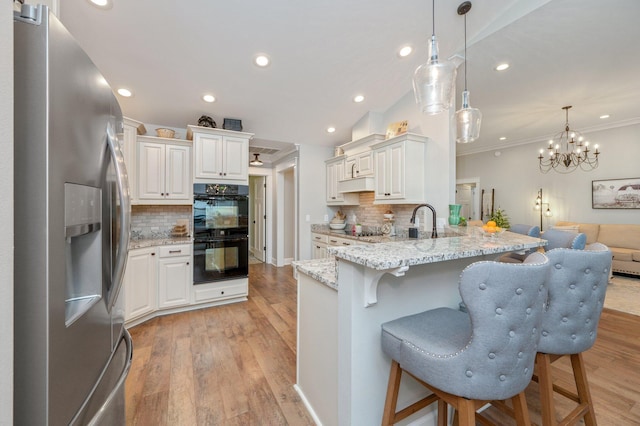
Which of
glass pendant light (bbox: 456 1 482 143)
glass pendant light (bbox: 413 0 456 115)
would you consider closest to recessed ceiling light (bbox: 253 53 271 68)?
glass pendant light (bbox: 413 0 456 115)

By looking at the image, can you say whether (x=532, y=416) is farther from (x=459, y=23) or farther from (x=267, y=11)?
(x=267, y=11)

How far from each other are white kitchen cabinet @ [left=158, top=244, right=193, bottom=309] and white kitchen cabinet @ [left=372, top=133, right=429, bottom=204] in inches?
113

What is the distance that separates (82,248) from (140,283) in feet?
8.56

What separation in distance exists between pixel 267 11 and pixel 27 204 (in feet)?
8.59

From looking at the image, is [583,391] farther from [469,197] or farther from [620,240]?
[469,197]

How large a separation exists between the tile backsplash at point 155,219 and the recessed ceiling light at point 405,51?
355cm

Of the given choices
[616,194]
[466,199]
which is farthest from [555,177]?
[466,199]

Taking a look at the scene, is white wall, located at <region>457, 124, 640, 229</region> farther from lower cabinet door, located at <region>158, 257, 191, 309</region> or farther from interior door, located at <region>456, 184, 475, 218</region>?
lower cabinet door, located at <region>158, 257, 191, 309</region>

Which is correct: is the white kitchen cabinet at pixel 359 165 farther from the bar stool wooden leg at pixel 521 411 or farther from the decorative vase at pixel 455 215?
the bar stool wooden leg at pixel 521 411

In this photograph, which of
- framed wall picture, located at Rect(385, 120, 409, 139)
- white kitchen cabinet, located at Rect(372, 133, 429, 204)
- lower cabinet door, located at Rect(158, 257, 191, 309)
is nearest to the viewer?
lower cabinet door, located at Rect(158, 257, 191, 309)

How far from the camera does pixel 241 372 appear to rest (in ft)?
6.81

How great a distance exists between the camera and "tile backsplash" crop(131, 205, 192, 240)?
139 inches

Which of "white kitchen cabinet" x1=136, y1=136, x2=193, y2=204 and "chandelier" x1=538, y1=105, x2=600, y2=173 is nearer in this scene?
"white kitchen cabinet" x1=136, y1=136, x2=193, y2=204

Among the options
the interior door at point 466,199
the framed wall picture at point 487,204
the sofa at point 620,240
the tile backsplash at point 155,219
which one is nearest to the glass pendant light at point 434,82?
the tile backsplash at point 155,219
